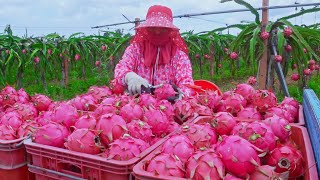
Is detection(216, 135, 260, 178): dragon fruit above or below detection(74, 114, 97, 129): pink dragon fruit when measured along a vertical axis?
below

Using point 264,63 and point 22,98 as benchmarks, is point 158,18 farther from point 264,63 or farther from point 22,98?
point 264,63

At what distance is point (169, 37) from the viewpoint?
11.3 ft

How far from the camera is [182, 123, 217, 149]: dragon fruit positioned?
59.4 inches

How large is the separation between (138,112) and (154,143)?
0.81 feet

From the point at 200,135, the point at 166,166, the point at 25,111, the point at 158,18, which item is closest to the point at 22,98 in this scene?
the point at 25,111

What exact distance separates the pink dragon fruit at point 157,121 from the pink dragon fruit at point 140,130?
107 mm

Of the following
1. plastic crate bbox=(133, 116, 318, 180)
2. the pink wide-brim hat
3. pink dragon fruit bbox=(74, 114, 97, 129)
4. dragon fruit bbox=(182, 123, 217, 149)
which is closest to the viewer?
plastic crate bbox=(133, 116, 318, 180)

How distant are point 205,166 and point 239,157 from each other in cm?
14

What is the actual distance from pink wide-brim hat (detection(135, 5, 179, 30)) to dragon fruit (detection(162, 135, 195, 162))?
1.89m

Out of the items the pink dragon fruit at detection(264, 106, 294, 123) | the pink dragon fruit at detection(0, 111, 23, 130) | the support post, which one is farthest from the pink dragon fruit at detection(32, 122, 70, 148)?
the support post

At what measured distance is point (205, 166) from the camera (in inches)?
46.6

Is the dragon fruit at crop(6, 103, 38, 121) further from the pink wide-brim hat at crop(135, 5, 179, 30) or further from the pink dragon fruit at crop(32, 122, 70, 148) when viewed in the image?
the pink wide-brim hat at crop(135, 5, 179, 30)

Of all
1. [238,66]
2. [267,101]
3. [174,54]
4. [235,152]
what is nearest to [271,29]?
[174,54]

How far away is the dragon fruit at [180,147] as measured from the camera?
1355mm
